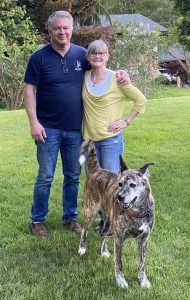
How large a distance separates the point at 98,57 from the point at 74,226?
184 centimetres

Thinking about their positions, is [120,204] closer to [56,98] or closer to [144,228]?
[144,228]

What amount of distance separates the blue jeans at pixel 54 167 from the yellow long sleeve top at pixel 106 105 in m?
0.26

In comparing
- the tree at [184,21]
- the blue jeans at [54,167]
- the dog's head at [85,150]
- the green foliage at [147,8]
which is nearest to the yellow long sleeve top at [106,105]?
the dog's head at [85,150]

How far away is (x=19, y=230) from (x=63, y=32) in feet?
7.03

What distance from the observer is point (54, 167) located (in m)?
4.99

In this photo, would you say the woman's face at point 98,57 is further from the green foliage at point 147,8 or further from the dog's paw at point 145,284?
the green foliage at point 147,8

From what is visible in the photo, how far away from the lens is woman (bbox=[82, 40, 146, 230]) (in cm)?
450

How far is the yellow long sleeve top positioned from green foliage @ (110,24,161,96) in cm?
1589

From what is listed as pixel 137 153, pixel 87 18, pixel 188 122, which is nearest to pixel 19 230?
pixel 137 153

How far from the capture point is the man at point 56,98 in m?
4.56

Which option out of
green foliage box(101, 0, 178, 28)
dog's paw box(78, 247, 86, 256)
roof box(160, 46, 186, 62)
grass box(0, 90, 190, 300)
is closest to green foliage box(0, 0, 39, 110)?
grass box(0, 90, 190, 300)

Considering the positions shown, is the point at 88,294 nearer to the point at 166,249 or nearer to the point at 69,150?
the point at 166,249

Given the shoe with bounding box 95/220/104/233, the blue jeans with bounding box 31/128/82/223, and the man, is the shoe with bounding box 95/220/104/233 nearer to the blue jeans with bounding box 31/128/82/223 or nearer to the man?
the blue jeans with bounding box 31/128/82/223

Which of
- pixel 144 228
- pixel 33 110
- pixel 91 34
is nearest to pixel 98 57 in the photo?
pixel 33 110
